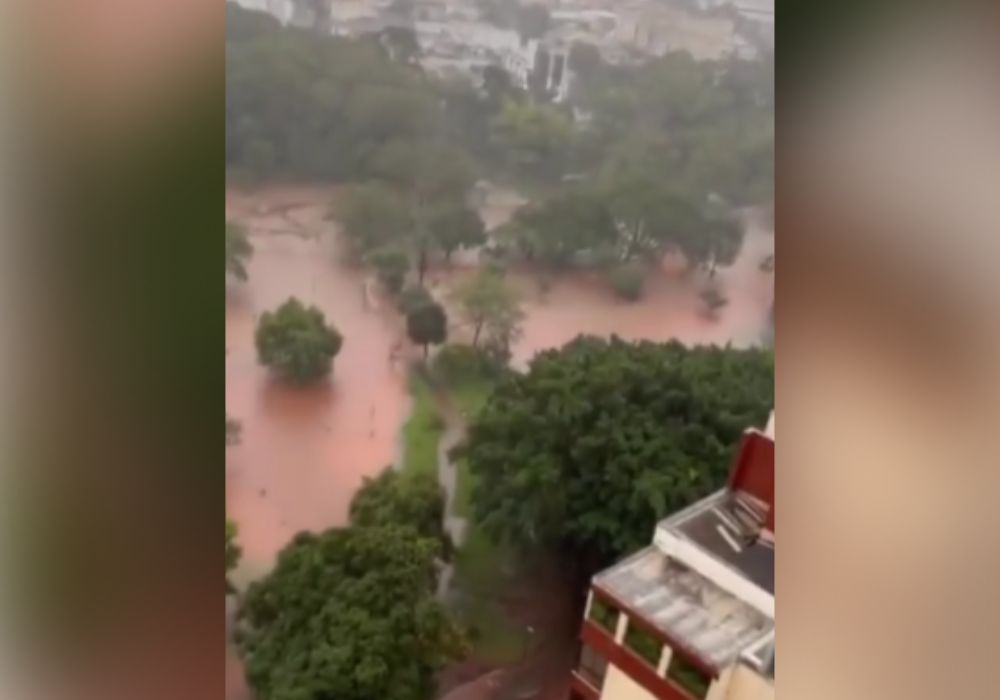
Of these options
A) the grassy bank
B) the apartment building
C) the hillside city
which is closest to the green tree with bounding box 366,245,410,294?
the hillside city

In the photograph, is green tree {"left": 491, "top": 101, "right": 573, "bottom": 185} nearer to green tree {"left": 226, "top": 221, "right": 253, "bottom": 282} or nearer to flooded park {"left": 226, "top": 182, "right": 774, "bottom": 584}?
flooded park {"left": 226, "top": 182, "right": 774, "bottom": 584}

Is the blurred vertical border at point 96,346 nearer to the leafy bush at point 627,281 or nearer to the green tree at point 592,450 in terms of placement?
the green tree at point 592,450

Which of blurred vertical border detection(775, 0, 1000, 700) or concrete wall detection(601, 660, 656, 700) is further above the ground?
blurred vertical border detection(775, 0, 1000, 700)

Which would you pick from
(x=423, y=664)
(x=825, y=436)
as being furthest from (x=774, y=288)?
(x=423, y=664)

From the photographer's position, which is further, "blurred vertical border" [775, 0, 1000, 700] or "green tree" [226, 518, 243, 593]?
"blurred vertical border" [775, 0, 1000, 700]

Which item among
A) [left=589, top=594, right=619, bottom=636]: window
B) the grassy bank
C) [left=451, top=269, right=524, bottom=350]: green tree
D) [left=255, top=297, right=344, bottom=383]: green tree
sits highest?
[left=451, top=269, right=524, bottom=350]: green tree

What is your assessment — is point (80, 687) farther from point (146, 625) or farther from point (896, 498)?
point (896, 498)

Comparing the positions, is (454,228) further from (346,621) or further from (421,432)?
(346,621)
